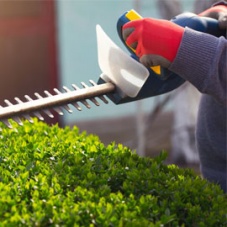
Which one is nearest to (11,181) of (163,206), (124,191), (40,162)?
(40,162)

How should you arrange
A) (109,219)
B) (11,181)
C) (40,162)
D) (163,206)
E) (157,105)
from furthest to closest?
(157,105) → (40,162) → (11,181) → (163,206) → (109,219)

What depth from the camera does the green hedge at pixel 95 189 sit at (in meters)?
2.08

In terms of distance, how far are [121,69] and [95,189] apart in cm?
51

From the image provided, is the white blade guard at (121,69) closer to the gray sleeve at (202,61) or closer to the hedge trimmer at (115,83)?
the hedge trimmer at (115,83)

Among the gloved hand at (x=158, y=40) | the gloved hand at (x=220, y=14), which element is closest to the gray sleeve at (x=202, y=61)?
the gloved hand at (x=158, y=40)

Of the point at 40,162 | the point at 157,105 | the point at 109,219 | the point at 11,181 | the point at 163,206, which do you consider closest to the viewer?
the point at 109,219

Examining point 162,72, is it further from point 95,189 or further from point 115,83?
point 95,189

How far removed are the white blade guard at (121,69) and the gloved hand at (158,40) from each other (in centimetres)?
10

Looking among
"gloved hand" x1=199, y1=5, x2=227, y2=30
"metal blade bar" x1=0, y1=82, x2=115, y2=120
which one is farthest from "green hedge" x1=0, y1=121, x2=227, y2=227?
"gloved hand" x1=199, y1=5, x2=227, y2=30

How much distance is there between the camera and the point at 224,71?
96.5 inches

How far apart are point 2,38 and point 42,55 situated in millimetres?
542

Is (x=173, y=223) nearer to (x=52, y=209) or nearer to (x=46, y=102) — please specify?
(x=52, y=209)

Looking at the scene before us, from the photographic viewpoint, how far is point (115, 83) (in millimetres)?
2633

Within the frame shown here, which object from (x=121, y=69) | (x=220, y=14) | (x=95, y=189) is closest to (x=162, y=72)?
(x=121, y=69)
